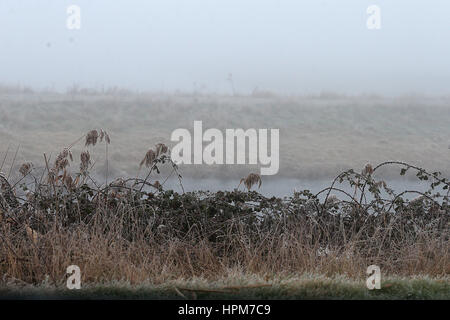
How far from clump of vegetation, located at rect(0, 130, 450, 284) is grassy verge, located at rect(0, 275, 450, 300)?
0.35 meters

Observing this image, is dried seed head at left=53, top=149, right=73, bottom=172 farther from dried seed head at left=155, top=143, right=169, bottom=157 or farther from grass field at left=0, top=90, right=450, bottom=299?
dried seed head at left=155, top=143, right=169, bottom=157

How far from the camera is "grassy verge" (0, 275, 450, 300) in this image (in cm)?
283

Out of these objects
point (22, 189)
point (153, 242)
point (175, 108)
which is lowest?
point (153, 242)

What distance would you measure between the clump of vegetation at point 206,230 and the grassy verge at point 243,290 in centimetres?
35

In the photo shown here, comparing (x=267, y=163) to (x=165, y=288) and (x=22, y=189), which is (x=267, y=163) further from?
(x=165, y=288)

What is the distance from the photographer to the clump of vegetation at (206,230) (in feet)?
12.1

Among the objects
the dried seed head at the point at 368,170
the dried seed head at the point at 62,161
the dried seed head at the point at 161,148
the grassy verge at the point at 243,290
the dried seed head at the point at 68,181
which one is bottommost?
the grassy verge at the point at 243,290

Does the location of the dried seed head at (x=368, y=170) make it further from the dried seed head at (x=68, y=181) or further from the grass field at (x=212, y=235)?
the dried seed head at (x=68, y=181)

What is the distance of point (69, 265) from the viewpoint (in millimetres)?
3527

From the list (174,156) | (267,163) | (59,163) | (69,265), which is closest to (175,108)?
(267,163)
